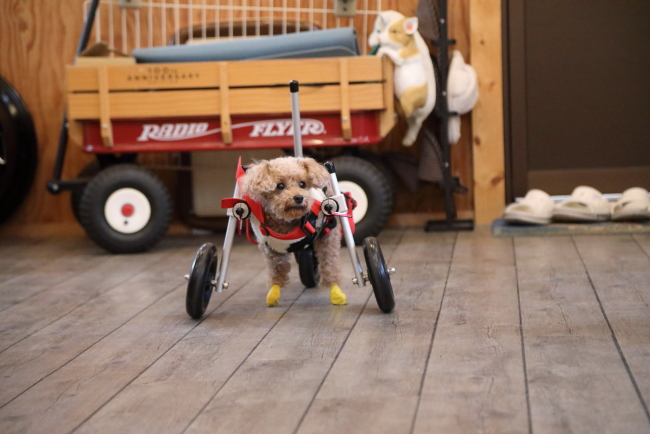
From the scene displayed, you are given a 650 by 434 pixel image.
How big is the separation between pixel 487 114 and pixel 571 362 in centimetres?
225

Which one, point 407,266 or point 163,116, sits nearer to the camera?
point 407,266

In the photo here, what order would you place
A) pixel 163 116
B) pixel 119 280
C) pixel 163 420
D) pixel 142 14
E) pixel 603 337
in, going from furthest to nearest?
pixel 142 14 < pixel 163 116 < pixel 119 280 < pixel 603 337 < pixel 163 420

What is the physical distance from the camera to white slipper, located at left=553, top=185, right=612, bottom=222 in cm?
336

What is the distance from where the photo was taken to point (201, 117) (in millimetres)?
3215

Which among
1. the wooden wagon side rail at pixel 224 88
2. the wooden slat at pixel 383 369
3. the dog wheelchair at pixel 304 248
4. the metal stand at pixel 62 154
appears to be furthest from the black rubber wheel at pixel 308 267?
the metal stand at pixel 62 154

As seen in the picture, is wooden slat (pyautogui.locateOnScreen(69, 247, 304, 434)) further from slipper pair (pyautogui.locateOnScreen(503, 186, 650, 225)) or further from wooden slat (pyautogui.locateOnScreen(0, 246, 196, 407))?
slipper pair (pyautogui.locateOnScreen(503, 186, 650, 225))

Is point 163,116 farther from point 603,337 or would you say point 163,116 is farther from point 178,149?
point 603,337

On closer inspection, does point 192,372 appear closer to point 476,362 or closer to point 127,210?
point 476,362

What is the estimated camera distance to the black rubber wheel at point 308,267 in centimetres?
234

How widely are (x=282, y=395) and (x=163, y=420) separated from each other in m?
0.22

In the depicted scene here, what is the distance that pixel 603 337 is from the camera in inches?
68.9

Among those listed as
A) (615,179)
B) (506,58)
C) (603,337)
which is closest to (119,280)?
(603,337)

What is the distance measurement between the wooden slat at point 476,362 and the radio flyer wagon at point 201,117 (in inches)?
33.9

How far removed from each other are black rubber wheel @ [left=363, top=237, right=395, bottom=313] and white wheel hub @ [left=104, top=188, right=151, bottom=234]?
4.78 ft
